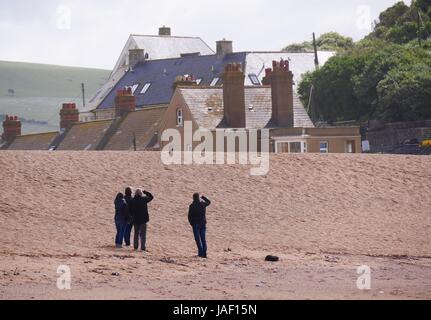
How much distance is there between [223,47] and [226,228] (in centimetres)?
6997

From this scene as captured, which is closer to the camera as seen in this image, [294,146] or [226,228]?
[226,228]

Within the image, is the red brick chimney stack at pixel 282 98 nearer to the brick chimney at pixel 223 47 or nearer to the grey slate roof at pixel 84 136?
the grey slate roof at pixel 84 136

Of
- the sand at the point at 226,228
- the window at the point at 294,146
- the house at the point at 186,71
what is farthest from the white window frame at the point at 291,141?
the house at the point at 186,71

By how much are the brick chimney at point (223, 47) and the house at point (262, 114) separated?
117 ft

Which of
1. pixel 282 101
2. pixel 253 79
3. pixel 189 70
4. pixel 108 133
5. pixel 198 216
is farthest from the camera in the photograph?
pixel 189 70

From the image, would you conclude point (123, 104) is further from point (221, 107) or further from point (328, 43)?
point (328, 43)

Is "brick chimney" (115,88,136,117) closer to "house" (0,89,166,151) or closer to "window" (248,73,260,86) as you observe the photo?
"house" (0,89,166,151)

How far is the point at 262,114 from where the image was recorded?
69.8 meters

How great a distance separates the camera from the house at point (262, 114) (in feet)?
221

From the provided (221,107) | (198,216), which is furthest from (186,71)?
(198,216)

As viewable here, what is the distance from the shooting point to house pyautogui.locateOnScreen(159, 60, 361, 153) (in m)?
67.4
